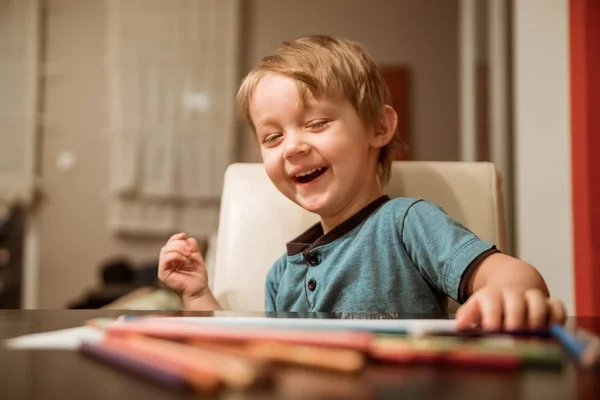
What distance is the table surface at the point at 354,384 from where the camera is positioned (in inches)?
11.4

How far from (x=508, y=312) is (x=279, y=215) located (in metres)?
0.71

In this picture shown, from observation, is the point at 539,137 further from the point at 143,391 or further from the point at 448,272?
the point at 143,391

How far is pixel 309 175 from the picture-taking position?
978 millimetres

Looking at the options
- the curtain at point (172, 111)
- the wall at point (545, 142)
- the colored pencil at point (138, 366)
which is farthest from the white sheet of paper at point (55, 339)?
the curtain at point (172, 111)

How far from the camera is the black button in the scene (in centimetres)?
96

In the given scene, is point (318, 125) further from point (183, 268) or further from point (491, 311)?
point (491, 311)

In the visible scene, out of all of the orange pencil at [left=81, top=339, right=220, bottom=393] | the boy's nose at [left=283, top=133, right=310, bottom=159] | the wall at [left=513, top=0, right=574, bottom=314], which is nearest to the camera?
the orange pencil at [left=81, top=339, right=220, bottom=393]

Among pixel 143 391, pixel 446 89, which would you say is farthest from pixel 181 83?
pixel 143 391

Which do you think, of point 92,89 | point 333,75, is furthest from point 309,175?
point 92,89

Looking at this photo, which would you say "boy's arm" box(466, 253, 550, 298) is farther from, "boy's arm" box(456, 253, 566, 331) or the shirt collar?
the shirt collar

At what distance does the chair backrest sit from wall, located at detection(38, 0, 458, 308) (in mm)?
2368

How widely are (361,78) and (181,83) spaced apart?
2667 mm

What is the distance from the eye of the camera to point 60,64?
11.9 ft

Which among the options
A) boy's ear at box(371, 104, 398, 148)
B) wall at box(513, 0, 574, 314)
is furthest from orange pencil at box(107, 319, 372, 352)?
wall at box(513, 0, 574, 314)
